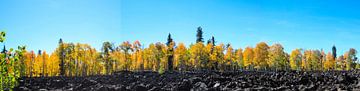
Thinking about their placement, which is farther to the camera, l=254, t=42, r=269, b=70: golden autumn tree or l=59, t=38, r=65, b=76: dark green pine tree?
l=254, t=42, r=269, b=70: golden autumn tree

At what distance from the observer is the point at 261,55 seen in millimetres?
90250

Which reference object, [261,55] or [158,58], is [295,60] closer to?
[261,55]

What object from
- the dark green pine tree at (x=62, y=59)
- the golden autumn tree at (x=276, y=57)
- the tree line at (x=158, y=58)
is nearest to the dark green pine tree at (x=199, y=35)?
the tree line at (x=158, y=58)

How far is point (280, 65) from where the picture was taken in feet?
294

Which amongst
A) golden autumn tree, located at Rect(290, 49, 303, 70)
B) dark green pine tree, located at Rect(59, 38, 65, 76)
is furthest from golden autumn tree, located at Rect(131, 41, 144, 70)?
golden autumn tree, located at Rect(290, 49, 303, 70)

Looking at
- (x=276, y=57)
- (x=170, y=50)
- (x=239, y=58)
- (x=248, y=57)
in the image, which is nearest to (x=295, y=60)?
(x=276, y=57)

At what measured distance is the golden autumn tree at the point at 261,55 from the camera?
3526 inches

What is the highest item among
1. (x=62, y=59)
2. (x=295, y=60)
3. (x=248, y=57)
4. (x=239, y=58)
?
(x=62, y=59)

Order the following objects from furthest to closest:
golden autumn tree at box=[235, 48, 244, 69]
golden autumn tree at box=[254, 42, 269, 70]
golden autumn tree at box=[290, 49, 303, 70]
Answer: golden autumn tree at box=[290, 49, 303, 70]
golden autumn tree at box=[235, 48, 244, 69]
golden autumn tree at box=[254, 42, 269, 70]

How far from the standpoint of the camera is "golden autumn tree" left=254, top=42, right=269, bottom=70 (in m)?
89.6

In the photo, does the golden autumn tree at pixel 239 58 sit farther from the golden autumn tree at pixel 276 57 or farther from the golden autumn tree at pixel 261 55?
the golden autumn tree at pixel 276 57

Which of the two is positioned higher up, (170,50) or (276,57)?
(170,50)

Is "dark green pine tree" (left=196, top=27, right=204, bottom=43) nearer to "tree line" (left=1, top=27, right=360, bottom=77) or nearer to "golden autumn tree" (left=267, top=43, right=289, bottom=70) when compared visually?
"tree line" (left=1, top=27, right=360, bottom=77)

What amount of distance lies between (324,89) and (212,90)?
8.65m
